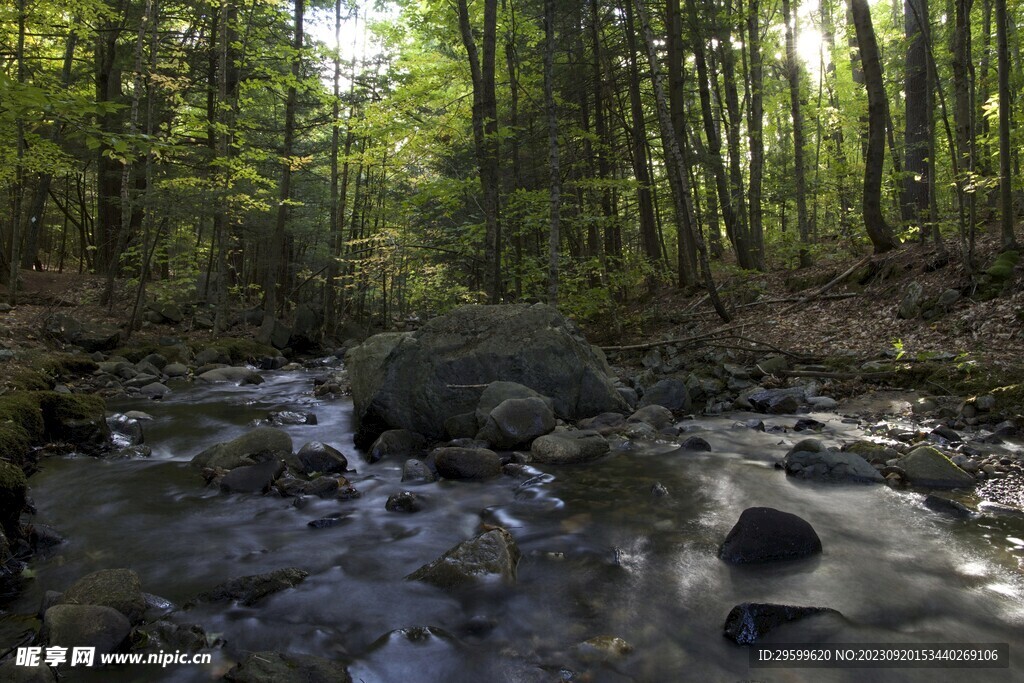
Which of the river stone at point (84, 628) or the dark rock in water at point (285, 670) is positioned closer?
the dark rock in water at point (285, 670)

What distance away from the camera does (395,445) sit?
762 cm

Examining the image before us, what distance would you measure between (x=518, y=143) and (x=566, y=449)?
10.2m

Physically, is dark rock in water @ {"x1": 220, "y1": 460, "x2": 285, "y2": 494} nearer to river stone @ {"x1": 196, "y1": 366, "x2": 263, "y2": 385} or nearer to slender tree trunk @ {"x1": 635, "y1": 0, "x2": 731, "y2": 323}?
river stone @ {"x1": 196, "y1": 366, "x2": 263, "y2": 385}

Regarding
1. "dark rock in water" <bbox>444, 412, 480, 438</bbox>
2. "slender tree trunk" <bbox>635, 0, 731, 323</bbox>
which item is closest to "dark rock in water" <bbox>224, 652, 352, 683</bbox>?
"dark rock in water" <bbox>444, 412, 480, 438</bbox>

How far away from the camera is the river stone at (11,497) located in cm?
408

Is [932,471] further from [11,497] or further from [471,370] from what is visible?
[11,497]

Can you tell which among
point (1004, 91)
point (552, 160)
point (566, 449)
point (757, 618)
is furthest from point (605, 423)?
point (1004, 91)

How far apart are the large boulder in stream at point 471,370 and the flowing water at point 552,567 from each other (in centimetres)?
196

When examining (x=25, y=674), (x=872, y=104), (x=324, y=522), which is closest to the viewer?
(x=25, y=674)

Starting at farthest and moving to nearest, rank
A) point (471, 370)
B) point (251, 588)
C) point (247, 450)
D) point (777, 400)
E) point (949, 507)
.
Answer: point (777, 400) → point (471, 370) → point (247, 450) → point (949, 507) → point (251, 588)

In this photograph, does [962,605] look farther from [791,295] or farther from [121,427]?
[791,295]

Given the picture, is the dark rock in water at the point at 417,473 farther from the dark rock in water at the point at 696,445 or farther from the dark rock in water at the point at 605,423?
the dark rock in water at the point at 696,445

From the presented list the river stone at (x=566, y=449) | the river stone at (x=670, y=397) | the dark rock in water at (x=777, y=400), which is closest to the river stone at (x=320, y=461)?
the river stone at (x=566, y=449)

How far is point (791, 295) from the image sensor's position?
1320 cm
